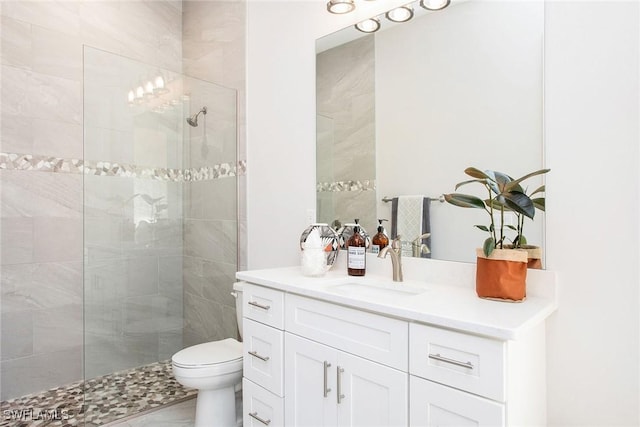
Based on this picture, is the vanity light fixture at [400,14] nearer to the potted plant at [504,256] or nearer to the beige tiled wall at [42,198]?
the potted plant at [504,256]

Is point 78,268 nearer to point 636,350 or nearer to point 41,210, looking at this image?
point 41,210

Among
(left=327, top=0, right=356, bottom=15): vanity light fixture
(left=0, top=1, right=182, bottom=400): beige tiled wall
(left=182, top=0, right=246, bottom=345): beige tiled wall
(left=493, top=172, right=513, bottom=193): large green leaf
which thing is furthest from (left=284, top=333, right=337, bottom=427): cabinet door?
(left=0, top=1, right=182, bottom=400): beige tiled wall

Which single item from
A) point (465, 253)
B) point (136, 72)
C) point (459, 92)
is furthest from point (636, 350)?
point (136, 72)

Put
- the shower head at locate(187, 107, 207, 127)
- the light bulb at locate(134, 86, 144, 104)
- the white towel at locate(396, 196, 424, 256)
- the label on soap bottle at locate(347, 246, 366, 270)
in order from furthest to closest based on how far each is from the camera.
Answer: the shower head at locate(187, 107, 207, 127) → the light bulb at locate(134, 86, 144, 104) → the label on soap bottle at locate(347, 246, 366, 270) → the white towel at locate(396, 196, 424, 256)

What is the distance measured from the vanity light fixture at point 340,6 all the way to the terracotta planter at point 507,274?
1368mm

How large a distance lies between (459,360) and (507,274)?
0.37 m

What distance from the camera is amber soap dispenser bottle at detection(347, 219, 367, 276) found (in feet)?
6.08

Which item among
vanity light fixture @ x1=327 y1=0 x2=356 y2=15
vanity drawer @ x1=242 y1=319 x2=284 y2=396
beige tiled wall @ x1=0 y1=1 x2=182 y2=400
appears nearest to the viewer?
vanity drawer @ x1=242 y1=319 x2=284 y2=396

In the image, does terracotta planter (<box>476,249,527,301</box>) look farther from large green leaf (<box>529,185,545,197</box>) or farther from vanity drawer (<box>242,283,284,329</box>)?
vanity drawer (<box>242,283,284,329</box>)

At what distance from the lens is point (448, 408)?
1.12m

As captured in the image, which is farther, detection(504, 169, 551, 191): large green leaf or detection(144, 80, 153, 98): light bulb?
detection(144, 80, 153, 98): light bulb

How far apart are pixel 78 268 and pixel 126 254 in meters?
0.62

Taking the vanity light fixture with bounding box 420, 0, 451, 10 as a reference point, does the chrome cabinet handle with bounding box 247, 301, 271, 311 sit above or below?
below

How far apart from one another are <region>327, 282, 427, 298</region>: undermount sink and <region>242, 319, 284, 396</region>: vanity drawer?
1.02ft
